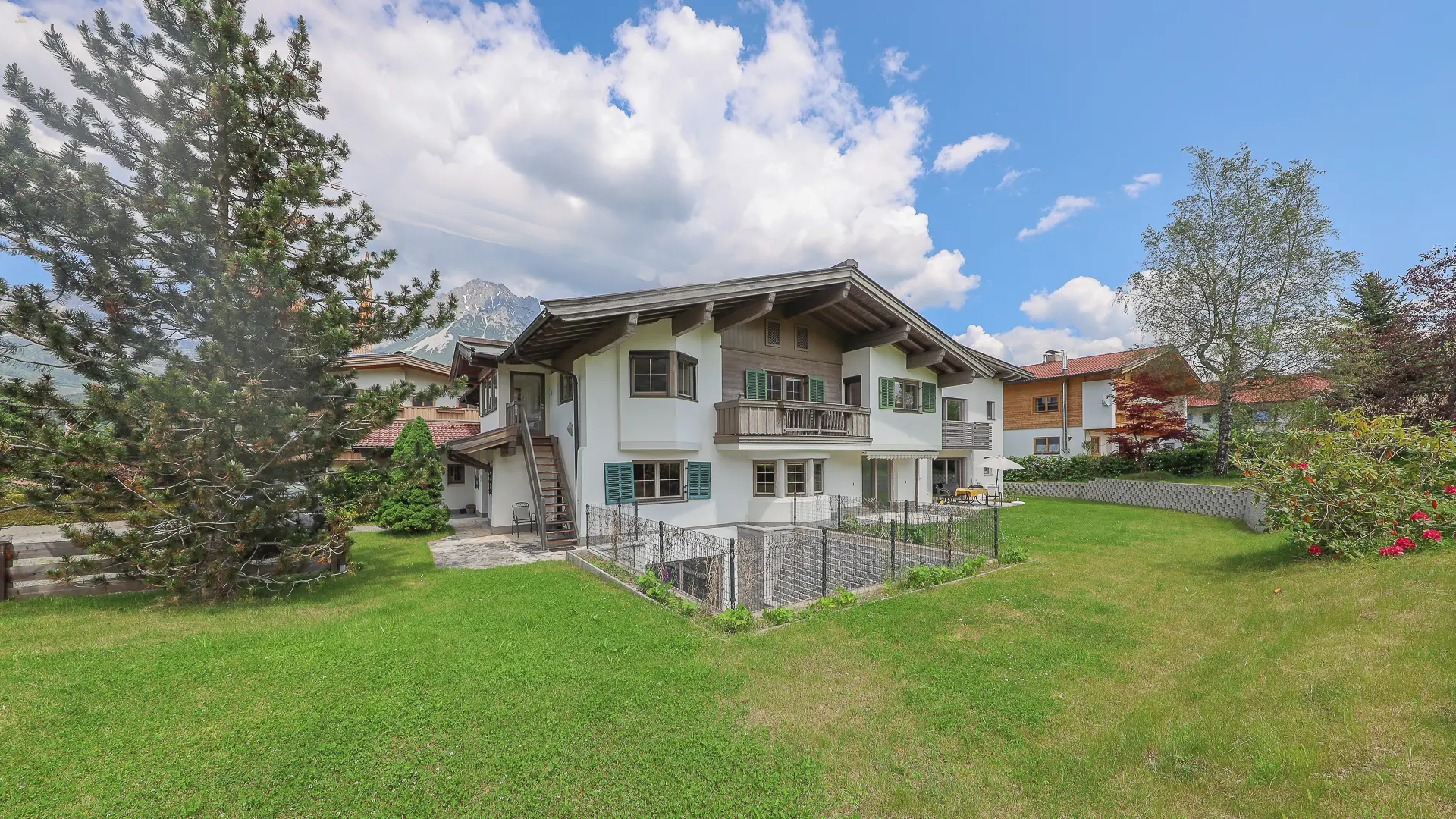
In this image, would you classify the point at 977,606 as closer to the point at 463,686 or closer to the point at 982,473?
the point at 463,686

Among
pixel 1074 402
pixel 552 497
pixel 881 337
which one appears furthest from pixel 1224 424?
pixel 552 497

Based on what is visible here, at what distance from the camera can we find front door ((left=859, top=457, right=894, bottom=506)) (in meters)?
19.7

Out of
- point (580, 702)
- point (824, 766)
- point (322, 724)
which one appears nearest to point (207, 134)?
point (322, 724)

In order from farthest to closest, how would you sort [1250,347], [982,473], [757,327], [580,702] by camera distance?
[982,473], [1250,347], [757,327], [580,702]

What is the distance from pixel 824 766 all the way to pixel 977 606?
16.5ft

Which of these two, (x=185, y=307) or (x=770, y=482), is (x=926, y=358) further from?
(x=185, y=307)

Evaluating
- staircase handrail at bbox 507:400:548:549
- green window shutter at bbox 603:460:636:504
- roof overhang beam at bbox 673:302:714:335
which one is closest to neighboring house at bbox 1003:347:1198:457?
roof overhang beam at bbox 673:302:714:335

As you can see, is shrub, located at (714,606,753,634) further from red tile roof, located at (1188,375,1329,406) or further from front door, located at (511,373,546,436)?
red tile roof, located at (1188,375,1329,406)

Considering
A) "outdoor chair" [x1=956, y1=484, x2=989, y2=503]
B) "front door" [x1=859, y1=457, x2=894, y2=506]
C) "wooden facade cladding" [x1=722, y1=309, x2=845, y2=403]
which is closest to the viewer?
"wooden facade cladding" [x1=722, y1=309, x2=845, y2=403]

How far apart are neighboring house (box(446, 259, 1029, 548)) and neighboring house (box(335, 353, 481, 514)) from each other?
1.54 metres

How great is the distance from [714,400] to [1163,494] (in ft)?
63.0

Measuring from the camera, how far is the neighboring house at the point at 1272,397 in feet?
73.0

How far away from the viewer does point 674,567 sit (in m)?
12.4

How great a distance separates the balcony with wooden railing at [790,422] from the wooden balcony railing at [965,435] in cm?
740
